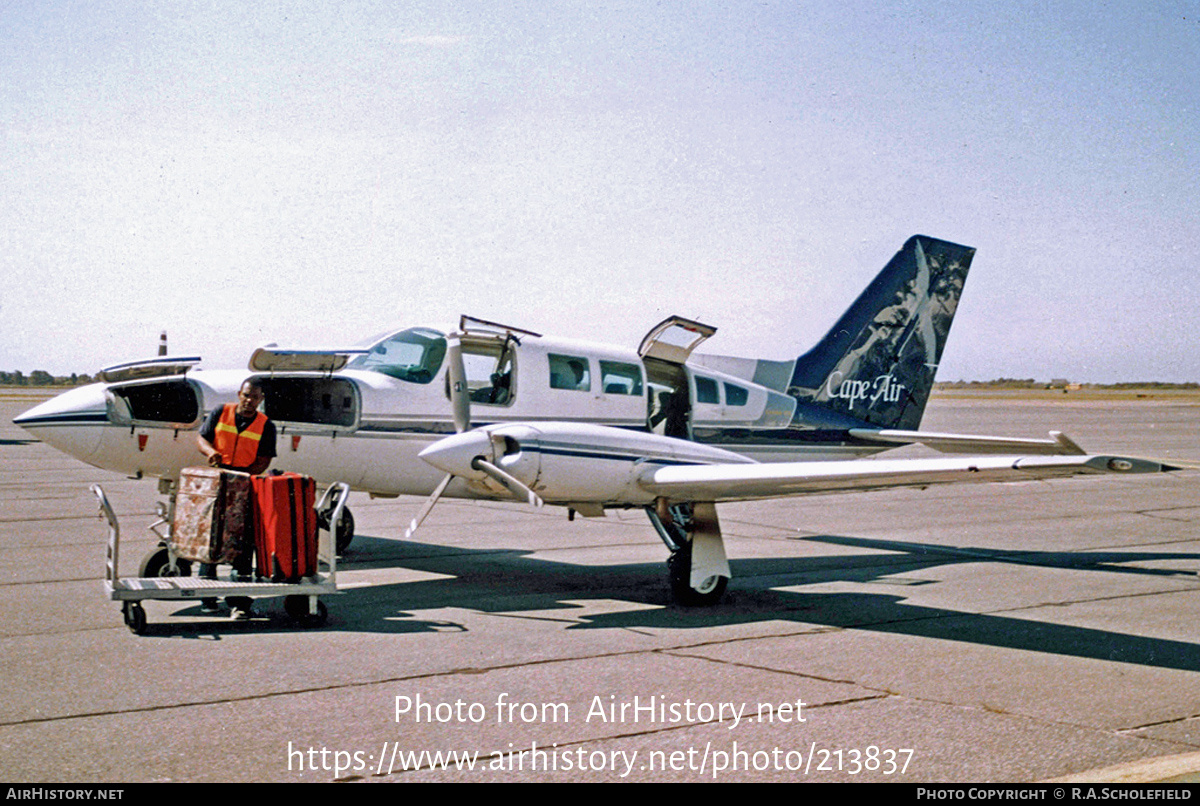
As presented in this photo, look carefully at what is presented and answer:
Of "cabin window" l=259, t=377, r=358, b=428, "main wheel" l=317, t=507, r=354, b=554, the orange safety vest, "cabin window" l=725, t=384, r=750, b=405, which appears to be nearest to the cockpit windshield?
"cabin window" l=259, t=377, r=358, b=428

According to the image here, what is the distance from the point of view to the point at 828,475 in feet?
33.2

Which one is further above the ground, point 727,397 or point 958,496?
point 727,397

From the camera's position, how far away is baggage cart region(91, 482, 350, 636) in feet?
28.9

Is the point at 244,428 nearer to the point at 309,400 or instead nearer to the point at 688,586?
the point at 309,400

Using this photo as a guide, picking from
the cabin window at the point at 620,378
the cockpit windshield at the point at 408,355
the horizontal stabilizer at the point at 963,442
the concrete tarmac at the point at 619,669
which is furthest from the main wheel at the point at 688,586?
the horizontal stabilizer at the point at 963,442

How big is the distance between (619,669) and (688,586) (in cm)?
285

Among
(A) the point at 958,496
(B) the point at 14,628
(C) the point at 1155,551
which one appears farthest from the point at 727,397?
(A) the point at 958,496

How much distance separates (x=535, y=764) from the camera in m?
5.73

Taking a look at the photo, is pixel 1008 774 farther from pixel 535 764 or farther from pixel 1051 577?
pixel 1051 577

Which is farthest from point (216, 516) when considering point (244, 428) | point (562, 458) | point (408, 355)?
point (408, 355)

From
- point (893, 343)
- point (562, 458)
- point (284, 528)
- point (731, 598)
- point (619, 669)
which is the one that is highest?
point (893, 343)

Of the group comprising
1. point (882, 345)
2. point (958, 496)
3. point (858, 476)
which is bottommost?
point (958, 496)

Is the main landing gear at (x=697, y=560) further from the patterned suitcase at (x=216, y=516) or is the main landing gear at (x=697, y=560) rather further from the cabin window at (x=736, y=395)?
the patterned suitcase at (x=216, y=516)
